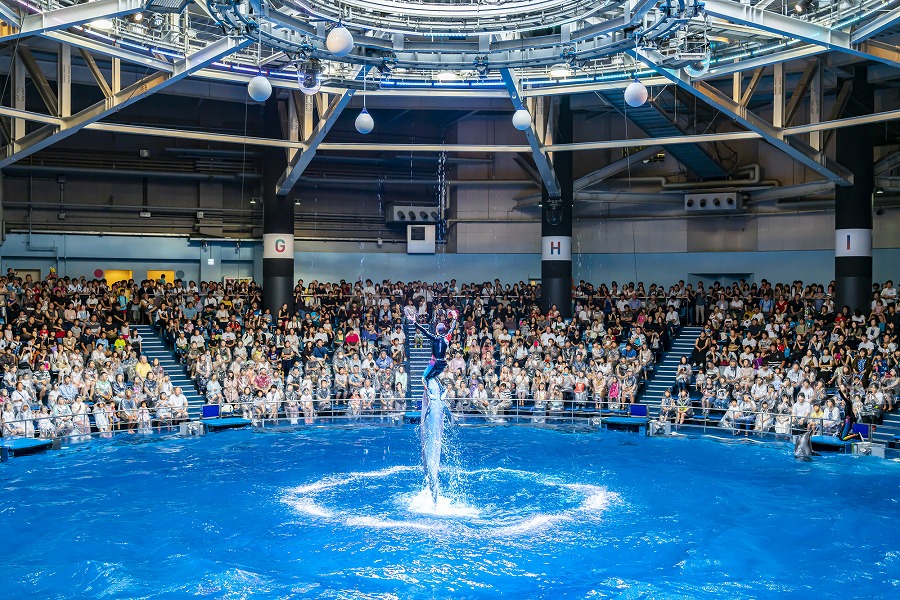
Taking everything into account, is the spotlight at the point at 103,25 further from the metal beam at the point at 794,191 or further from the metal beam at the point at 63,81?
the metal beam at the point at 794,191

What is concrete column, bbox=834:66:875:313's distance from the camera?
26484 mm

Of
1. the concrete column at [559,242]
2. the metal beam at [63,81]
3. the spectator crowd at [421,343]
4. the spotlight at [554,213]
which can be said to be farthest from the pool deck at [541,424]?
the spotlight at [554,213]

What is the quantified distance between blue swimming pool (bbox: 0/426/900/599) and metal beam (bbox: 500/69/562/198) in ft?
29.3

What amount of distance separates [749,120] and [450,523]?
1443cm

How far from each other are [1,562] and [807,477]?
48.9 ft

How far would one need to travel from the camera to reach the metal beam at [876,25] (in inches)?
648

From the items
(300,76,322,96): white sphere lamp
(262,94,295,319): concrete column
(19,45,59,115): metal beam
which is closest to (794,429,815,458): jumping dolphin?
(300,76,322,96): white sphere lamp

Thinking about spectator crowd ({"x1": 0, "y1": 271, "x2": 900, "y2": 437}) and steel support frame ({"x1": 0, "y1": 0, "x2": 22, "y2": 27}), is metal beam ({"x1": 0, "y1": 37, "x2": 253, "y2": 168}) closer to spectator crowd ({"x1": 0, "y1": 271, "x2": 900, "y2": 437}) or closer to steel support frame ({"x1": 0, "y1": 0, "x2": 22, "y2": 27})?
steel support frame ({"x1": 0, "y1": 0, "x2": 22, "y2": 27})

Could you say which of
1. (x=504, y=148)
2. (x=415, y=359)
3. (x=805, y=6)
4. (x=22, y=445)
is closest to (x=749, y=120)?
(x=805, y=6)

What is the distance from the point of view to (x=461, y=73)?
942 inches

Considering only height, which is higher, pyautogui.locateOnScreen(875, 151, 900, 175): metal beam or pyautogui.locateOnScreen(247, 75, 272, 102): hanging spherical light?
pyautogui.locateOnScreen(875, 151, 900, 175): metal beam

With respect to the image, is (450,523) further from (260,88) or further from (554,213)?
(554,213)

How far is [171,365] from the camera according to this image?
1062 inches

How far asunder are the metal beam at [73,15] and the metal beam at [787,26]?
36.1 ft
